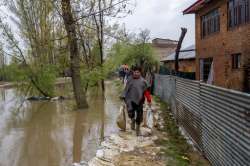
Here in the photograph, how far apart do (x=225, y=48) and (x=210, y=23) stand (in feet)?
9.43

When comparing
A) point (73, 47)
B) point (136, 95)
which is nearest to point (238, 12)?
point (73, 47)

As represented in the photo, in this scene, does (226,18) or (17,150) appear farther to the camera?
(226,18)

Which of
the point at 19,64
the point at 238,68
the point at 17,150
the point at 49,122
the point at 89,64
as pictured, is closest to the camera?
the point at 17,150

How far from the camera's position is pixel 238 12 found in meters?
15.9

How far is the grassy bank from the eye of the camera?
7.21m

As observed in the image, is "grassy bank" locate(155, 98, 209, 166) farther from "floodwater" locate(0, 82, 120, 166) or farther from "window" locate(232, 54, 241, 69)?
"window" locate(232, 54, 241, 69)

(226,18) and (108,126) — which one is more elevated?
(226,18)

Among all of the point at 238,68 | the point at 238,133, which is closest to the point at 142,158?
the point at 238,133

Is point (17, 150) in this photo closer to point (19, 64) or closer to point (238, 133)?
Answer: point (238, 133)

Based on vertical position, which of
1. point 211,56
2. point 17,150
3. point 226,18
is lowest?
point 17,150

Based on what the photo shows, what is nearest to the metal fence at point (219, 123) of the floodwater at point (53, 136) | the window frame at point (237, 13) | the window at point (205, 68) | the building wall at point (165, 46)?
the floodwater at point (53, 136)

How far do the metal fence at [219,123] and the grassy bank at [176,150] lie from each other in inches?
7.8

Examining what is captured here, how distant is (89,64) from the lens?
2442 centimetres

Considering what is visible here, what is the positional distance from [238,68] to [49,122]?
860 centimetres
